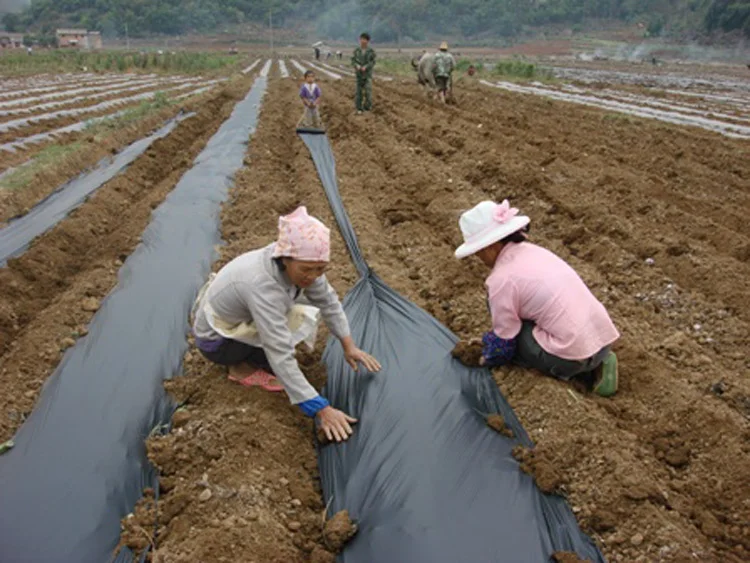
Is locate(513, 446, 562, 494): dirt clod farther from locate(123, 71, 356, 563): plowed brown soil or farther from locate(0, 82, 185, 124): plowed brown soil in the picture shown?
locate(0, 82, 185, 124): plowed brown soil

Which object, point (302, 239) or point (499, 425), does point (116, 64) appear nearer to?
point (302, 239)

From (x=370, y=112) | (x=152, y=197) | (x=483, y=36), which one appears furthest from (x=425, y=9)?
(x=152, y=197)

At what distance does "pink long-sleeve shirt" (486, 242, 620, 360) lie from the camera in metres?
2.81

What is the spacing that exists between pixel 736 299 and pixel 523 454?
259 cm

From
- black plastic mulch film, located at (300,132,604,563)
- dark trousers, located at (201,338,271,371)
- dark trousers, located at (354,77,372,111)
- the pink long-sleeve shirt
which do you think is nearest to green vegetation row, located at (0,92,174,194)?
dark trousers, located at (354,77,372,111)

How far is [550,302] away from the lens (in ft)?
9.26

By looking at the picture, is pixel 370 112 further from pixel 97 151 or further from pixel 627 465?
pixel 627 465

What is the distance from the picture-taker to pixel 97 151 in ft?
29.1

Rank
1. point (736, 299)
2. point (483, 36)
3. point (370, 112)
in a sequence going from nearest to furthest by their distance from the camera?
point (736, 299) < point (370, 112) < point (483, 36)

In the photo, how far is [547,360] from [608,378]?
0.38 metres

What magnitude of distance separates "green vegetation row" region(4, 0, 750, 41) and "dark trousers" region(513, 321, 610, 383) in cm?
7832

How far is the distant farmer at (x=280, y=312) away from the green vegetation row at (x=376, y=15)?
7885 cm

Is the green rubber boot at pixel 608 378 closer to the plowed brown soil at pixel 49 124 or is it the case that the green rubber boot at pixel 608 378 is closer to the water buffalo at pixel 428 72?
the plowed brown soil at pixel 49 124

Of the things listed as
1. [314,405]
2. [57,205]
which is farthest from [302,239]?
Result: [57,205]
